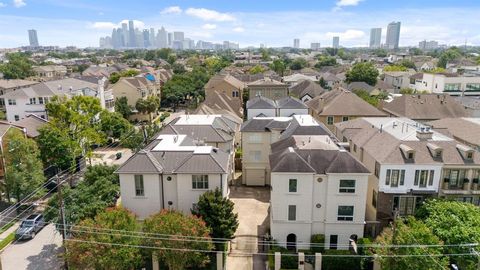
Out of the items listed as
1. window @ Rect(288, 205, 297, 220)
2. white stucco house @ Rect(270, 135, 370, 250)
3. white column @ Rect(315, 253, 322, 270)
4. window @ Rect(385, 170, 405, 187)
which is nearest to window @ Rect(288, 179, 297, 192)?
white stucco house @ Rect(270, 135, 370, 250)

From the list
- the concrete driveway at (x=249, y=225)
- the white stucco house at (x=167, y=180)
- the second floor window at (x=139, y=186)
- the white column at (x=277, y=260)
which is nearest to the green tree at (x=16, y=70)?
the concrete driveway at (x=249, y=225)

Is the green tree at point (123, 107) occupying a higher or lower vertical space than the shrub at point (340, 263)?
higher

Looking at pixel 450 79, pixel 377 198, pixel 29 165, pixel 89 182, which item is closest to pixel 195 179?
pixel 89 182

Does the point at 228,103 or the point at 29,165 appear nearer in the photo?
the point at 29,165

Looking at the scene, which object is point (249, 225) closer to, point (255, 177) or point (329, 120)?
point (255, 177)

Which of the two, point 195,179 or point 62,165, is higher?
point 195,179

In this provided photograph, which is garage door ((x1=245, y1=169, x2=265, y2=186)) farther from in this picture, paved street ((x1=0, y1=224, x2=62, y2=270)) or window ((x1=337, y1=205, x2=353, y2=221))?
paved street ((x1=0, y1=224, x2=62, y2=270))

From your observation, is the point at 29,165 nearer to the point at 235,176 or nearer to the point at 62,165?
the point at 62,165

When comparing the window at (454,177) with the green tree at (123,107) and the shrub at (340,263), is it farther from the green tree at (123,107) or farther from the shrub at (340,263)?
the green tree at (123,107)
